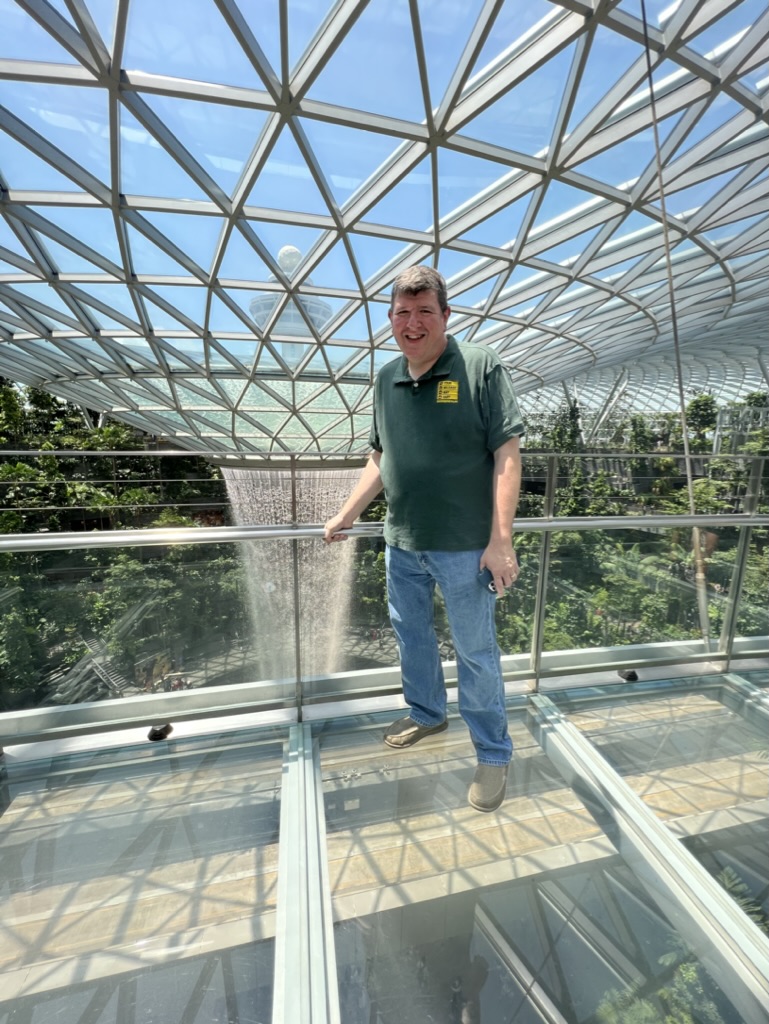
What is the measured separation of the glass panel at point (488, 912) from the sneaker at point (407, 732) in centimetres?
12

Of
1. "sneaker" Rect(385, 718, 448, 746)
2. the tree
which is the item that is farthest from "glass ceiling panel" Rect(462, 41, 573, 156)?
the tree

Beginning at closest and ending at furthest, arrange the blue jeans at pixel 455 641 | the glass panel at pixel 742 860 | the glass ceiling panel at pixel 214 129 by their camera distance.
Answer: the glass panel at pixel 742 860 < the blue jeans at pixel 455 641 < the glass ceiling panel at pixel 214 129

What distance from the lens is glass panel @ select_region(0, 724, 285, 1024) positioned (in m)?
1.56

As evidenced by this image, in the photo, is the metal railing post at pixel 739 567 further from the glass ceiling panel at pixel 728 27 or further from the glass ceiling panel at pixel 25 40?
the glass ceiling panel at pixel 25 40

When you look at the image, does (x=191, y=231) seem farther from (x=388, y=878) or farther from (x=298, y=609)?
(x=388, y=878)

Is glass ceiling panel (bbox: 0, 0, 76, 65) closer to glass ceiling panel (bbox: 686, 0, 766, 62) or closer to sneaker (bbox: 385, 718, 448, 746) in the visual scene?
glass ceiling panel (bbox: 686, 0, 766, 62)

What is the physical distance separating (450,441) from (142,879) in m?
2.27

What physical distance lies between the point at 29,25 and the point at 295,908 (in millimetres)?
12053

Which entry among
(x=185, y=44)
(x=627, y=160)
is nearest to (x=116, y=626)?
(x=185, y=44)

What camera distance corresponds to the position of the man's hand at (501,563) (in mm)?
2031

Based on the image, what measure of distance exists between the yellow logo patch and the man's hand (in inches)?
26.5

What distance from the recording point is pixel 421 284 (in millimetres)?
2020

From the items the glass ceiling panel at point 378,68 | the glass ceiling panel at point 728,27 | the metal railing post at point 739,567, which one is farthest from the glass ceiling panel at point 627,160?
the metal railing post at point 739,567

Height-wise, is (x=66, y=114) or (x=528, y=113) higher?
(x=528, y=113)
